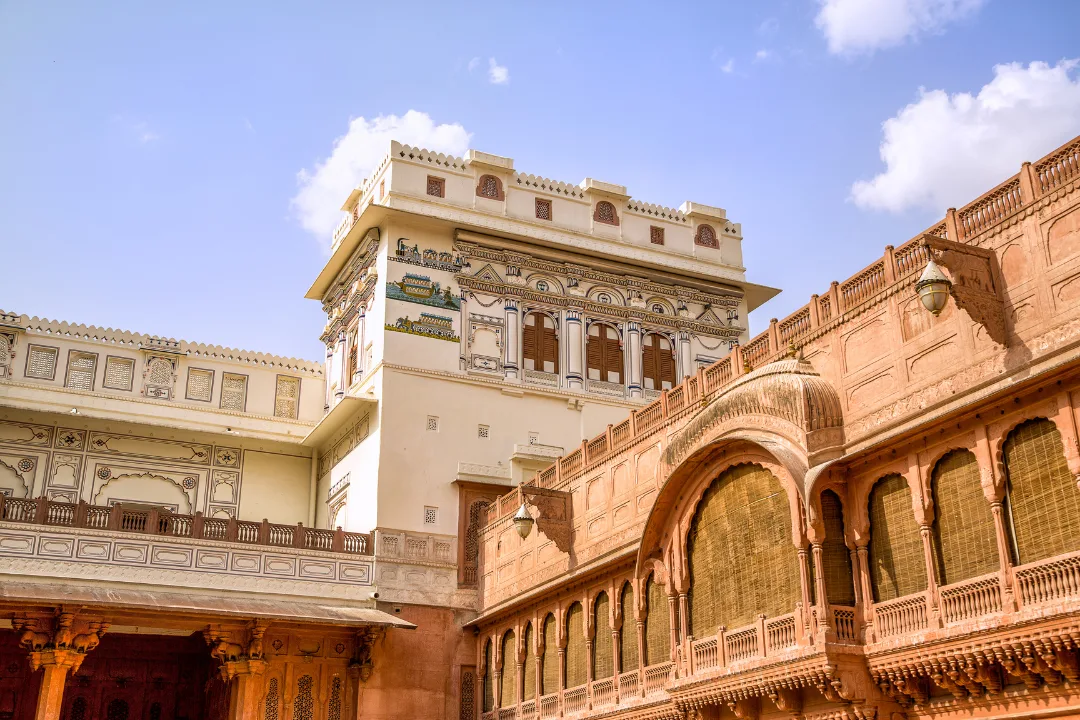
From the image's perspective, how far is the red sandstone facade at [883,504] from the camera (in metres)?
11.4

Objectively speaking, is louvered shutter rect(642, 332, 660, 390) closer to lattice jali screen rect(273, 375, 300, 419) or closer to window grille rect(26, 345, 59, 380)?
lattice jali screen rect(273, 375, 300, 419)

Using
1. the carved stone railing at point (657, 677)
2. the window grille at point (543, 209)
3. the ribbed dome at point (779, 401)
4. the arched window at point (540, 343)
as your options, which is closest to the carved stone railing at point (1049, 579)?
the ribbed dome at point (779, 401)

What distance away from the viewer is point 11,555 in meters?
20.9

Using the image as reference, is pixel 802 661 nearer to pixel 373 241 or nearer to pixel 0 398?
pixel 373 241

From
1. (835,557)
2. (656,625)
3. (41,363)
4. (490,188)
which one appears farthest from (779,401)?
(41,363)

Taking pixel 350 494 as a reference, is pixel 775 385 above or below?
below

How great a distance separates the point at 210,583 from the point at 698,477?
10959 mm

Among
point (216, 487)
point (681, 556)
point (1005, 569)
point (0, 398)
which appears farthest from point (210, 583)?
point (1005, 569)

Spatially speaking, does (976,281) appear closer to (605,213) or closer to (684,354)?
(684,354)

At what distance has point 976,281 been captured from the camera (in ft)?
40.1

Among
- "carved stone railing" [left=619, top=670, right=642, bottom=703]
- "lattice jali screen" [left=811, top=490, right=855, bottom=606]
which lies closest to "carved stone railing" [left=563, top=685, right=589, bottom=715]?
"carved stone railing" [left=619, top=670, right=642, bottom=703]

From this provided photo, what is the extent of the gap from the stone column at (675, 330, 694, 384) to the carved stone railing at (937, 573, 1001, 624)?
52.1ft

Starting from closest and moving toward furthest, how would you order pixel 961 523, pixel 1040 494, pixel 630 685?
pixel 1040 494 < pixel 961 523 < pixel 630 685

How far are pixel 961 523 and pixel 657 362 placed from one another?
15873 millimetres
